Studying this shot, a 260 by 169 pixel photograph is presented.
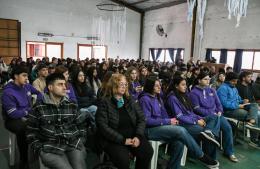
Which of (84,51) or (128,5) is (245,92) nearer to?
(84,51)

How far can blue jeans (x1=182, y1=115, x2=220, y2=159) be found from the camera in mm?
2412

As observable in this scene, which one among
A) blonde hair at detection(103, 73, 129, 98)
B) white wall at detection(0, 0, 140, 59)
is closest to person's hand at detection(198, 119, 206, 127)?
blonde hair at detection(103, 73, 129, 98)

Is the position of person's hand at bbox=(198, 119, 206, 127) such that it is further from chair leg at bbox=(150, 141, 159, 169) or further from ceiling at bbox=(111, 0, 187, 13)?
ceiling at bbox=(111, 0, 187, 13)

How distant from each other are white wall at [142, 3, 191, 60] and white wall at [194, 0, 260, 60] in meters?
0.88

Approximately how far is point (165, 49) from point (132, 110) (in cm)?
998

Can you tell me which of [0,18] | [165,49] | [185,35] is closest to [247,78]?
[185,35]

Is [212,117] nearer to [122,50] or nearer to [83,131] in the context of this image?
[83,131]

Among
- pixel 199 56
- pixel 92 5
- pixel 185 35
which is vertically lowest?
pixel 199 56

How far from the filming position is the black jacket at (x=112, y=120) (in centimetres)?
188

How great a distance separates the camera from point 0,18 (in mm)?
9344

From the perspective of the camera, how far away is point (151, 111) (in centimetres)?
229

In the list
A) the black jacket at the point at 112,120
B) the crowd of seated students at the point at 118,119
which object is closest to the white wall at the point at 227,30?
the crowd of seated students at the point at 118,119

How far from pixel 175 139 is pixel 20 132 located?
1512 mm

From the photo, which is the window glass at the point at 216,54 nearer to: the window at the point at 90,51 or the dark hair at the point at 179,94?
the window at the point at 90,51
